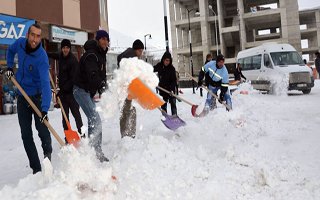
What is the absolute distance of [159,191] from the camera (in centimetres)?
301

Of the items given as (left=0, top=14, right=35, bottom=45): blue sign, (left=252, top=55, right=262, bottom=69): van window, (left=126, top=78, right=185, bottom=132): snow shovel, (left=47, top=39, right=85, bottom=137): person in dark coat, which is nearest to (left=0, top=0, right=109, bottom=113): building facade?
(left=0, top=14, right=35, bottom=45): blue sign

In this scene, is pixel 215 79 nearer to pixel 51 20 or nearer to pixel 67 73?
pixel 67 73

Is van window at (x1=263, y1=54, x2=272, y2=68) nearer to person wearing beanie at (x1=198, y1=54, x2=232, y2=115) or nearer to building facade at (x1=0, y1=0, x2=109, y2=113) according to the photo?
person wearing beanie at (x1=198, y1=54, x2=232, y2=115)

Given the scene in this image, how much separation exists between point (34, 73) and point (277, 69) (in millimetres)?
12677

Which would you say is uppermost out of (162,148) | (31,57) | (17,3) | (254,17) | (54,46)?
(254,17)

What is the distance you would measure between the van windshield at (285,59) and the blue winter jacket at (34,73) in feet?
42.6

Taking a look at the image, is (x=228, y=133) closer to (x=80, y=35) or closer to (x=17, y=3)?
(x=17, y=3)

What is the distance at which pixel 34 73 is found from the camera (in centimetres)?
381

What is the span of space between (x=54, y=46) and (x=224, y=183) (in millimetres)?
13106

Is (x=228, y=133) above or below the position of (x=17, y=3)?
below

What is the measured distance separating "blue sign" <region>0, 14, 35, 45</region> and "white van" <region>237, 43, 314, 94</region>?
1059 centimetres

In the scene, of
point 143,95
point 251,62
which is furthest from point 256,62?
point 143,95

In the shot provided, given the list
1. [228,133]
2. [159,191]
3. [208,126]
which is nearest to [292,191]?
[159,191]

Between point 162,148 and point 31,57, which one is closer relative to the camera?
point 31,57
